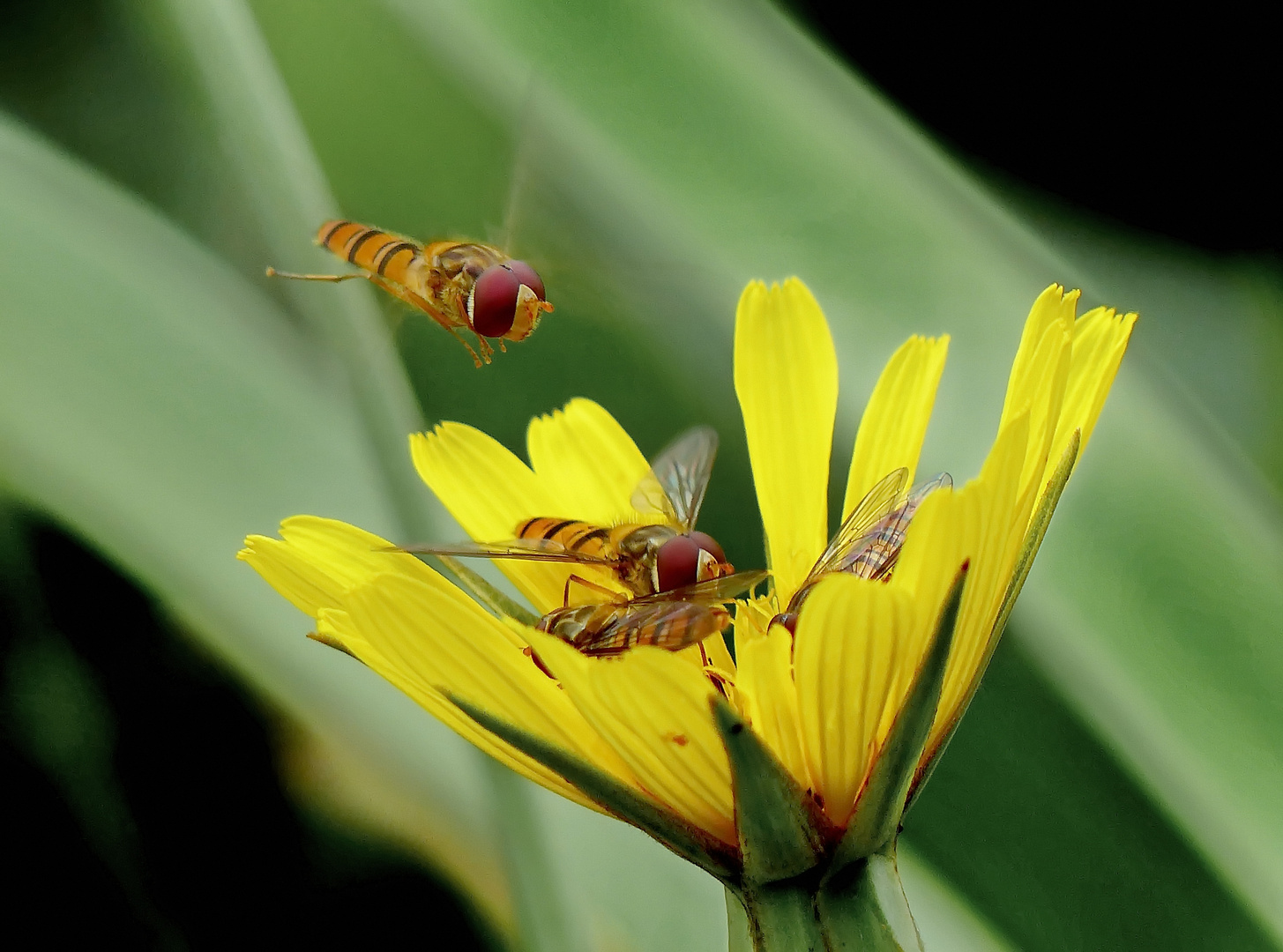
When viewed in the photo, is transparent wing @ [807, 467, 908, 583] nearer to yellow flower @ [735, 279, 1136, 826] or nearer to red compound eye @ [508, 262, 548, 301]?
yellow flower @ [735, 279, 1136, 826]

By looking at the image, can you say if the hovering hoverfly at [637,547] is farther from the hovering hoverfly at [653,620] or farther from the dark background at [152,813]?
the dark background at [152,813]

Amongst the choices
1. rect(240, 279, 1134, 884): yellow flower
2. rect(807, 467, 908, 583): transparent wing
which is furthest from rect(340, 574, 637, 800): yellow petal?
rect(807, 467, 908, 583): transparent wing

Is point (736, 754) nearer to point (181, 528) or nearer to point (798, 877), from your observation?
point (798, 877)

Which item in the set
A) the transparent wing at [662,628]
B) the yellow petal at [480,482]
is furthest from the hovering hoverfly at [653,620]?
the yellow petal at [480,482]

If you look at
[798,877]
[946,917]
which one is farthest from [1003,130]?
[798,877]

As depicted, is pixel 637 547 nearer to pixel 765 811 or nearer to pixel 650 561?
pixel 650 561

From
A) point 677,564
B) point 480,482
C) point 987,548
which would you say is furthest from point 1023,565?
→ point 480,482
